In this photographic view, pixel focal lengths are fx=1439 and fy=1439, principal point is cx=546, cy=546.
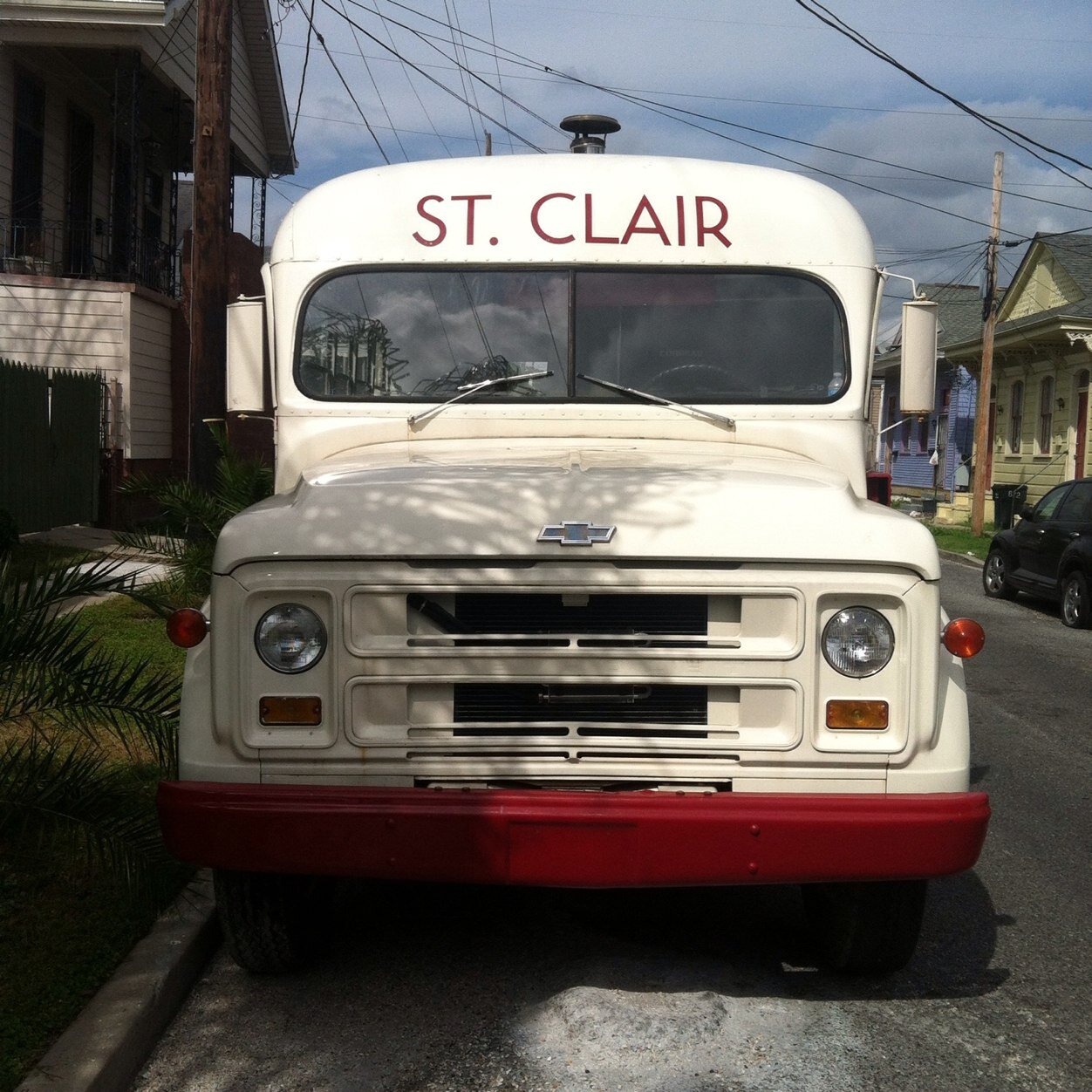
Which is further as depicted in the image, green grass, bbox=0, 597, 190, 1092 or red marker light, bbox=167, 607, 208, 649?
red marker light, bbox=167, 607, 208, 649

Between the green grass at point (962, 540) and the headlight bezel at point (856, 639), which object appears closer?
the headlight bezel at point (856, 639)

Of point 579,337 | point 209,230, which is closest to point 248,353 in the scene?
point 579,337

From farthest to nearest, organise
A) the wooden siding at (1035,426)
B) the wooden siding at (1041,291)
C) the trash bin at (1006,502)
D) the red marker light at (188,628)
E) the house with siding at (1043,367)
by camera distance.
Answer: the wooden siding at (1041,291) < the wooden siding at (1035,426) < the house with siding at (1043,367) < the trash bin at (1006,502) < the red marker light at (188,628)

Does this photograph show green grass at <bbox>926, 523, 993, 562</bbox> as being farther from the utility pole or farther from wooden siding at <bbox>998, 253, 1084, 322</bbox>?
wooden siding at <bbox>998, 253, 1084, 322</bbox>

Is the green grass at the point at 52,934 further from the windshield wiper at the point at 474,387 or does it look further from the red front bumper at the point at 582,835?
the windshield wiper at the point at 474,387

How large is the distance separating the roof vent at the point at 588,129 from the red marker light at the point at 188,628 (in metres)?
3.33

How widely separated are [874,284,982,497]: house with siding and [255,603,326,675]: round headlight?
114 feet

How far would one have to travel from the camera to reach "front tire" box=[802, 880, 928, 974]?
14.0 feet

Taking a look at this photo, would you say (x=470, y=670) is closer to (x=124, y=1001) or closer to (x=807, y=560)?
(x=807, y=560)

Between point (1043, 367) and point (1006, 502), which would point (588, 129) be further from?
point (1043, 367)

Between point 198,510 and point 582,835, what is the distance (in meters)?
7.10

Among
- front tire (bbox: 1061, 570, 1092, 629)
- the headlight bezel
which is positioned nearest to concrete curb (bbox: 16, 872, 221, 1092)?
the headlight bezel

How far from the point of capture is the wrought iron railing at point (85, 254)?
61.5 feet

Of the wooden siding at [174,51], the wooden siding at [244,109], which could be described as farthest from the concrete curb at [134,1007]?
the wooden siding at [244,109]
